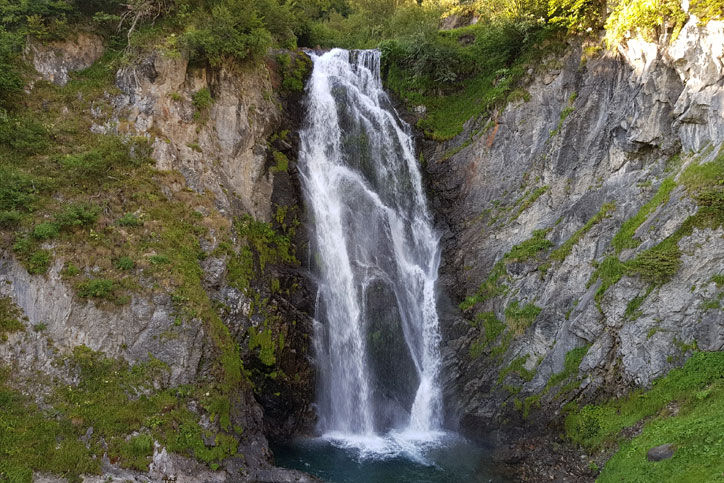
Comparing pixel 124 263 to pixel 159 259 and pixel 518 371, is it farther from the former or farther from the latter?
pixel 518 371

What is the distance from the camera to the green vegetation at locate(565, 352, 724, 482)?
8109 mm

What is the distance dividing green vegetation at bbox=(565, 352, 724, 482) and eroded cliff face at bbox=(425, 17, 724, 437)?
43cm

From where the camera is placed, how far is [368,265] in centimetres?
1722

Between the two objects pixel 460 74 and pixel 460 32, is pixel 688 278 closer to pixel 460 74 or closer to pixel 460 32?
pixel 460 74

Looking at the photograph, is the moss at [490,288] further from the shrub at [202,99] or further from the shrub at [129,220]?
the shrub at [202,99]

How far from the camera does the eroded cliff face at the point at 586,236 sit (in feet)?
37.7

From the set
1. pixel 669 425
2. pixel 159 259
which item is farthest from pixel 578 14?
pixel 159 259

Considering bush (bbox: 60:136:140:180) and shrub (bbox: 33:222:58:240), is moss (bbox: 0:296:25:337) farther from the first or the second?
bush (bbox: 60:136:140:180)

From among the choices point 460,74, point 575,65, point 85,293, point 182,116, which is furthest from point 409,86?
point 85,293

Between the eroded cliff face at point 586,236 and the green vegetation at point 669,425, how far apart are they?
0.43 metres

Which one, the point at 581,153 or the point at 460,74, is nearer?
the point at 581,153

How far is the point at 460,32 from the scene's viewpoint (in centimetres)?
2447

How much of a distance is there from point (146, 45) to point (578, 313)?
54.6ft

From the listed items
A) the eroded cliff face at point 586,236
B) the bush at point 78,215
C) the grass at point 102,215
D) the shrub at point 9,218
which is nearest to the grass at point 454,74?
the eroded cliff face at point 586,236
